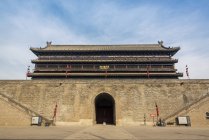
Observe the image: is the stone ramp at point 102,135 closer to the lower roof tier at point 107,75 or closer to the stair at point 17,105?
the stair at point 17,105

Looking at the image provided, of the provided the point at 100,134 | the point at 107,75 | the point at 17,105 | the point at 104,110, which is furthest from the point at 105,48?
the point at 100,134

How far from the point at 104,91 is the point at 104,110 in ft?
10.9

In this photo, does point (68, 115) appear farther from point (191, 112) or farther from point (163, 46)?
point (163, 46)

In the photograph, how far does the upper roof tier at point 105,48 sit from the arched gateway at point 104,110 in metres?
8.56

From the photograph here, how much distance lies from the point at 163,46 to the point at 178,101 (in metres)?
11.7

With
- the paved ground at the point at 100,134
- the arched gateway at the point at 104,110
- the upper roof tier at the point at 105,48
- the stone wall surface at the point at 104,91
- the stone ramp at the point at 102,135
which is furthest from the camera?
the upper roof tier at the point at 105,48

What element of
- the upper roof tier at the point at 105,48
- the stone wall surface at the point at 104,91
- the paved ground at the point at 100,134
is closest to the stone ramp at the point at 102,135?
the paved ground at the point at 100,134

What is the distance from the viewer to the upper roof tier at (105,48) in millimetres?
30188

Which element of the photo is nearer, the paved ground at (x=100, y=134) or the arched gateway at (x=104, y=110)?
the paved ground at (x=100, y=134)

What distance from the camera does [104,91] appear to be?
896 inches

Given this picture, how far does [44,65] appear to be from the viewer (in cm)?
2962

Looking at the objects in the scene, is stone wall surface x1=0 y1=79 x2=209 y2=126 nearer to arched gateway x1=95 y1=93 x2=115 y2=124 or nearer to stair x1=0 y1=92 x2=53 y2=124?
stair x1=0 y1=92 x2=53 y2=124

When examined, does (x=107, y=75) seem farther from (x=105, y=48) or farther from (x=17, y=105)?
(x=17, y=105)

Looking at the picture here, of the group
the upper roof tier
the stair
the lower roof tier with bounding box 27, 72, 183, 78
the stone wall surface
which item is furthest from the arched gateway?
the upper roof tier
